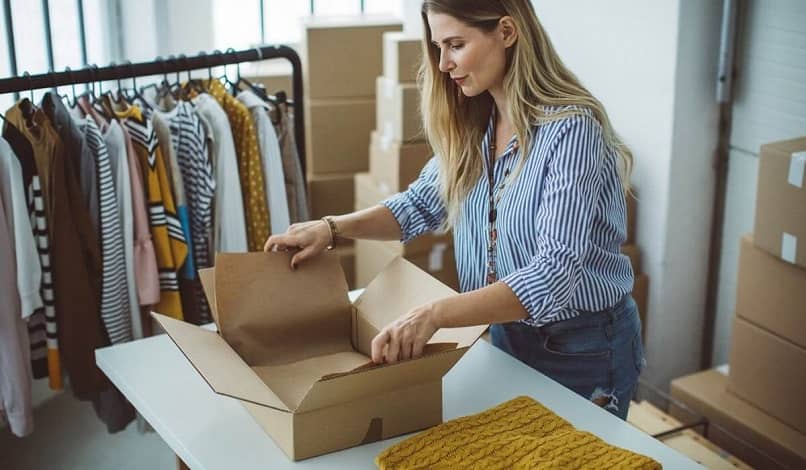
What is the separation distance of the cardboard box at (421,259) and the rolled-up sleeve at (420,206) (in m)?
1.12

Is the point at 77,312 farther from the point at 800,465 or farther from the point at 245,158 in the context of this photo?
the point at 800,465

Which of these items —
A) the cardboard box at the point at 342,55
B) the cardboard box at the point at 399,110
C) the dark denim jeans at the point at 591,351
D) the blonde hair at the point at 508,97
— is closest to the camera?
the blonde hair at the point at 508,97

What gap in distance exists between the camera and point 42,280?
217 cm

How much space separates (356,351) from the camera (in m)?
1.82

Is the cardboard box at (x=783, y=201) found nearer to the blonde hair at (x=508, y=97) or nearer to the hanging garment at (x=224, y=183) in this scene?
the blonde hair at (x=508, y=97)

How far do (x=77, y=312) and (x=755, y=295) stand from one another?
5.64ft

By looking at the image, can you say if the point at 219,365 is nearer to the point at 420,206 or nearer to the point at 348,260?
the point at 420,206

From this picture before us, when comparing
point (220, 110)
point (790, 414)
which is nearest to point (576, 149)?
point (220, 110)

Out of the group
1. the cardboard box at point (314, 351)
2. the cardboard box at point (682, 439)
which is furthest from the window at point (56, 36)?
the cardboard box at point (682, 439)

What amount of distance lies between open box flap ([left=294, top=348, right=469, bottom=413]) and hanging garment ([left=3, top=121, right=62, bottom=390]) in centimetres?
99

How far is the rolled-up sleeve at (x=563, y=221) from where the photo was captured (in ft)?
5.15

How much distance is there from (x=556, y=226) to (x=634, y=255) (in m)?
1.66

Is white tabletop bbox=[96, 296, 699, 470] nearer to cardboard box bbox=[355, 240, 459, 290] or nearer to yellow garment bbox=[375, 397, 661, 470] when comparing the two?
yellow garment bbox=[375, 397, 661, 470]

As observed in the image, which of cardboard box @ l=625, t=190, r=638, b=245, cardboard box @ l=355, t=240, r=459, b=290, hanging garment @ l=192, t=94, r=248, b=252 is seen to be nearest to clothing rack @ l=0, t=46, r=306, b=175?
hanging garment @ l=192, t=94, r=248, b=252
